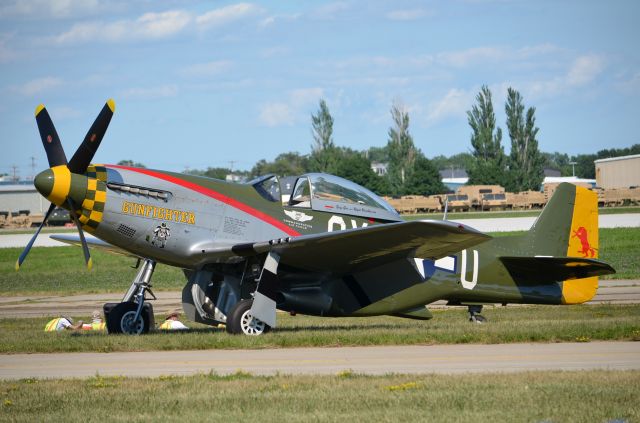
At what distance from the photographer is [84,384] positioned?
9.30m

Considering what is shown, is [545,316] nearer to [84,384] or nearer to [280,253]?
[280,253]

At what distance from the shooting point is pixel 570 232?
621 inches

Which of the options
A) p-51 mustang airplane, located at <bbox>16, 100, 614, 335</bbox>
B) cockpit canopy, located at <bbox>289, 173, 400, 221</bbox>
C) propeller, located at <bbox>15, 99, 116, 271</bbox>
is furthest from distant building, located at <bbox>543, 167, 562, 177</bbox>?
propeller, located at <bbox>15, 99, 116, 271</bbox>

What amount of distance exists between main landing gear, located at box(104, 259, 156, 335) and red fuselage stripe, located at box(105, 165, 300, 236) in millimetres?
1297

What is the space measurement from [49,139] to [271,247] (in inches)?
140

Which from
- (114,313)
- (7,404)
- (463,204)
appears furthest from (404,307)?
(463,204)

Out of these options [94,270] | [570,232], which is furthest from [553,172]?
[570,232]

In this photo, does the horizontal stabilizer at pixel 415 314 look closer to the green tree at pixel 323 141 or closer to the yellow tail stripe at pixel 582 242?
the yellow tail stripe at pixel 582 242

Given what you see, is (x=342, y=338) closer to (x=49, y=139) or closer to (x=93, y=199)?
(x=93, y=199)

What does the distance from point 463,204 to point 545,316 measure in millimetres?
58506

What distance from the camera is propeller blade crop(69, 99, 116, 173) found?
12.5m

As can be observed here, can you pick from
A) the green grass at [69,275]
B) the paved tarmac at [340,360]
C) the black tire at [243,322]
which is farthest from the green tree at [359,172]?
the paved tarmac at [340,360]

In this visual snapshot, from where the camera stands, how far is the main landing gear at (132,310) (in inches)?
535

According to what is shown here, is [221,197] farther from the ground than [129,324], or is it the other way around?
[221,197]
